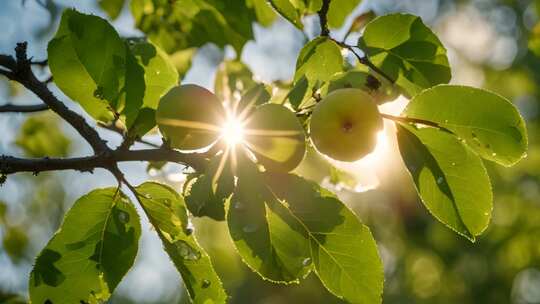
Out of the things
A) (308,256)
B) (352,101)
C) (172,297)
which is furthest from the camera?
(172,297)

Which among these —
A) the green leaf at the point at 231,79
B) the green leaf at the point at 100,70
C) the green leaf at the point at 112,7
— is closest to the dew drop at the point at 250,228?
the green leaf at the point at 100,70

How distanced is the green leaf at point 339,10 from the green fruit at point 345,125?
341 mm

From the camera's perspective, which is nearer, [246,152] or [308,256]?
[246,152]

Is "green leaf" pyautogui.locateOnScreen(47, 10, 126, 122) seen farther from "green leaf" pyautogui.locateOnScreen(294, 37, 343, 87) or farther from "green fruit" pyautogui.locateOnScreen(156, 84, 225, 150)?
"green leaf" pyautogui.locateOnScreen(294, 37, 343, 87)

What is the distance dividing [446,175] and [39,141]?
1.82 m

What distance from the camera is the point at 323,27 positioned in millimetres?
1402

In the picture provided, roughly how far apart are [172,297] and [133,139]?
1090 centimetres

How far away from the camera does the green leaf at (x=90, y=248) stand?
1.45 metres

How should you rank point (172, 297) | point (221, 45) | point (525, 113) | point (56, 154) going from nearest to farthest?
point (221, 45)
point (56, 154)
point (525, 113)
point (172, 297)

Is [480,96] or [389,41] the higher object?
[389,41]

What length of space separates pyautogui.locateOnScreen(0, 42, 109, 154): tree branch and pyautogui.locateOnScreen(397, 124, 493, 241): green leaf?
606mm

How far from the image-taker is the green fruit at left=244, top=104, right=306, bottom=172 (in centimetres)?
119

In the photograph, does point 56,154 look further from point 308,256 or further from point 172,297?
point 172,297

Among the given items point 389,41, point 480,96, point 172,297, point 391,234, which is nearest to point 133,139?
point 389,41
